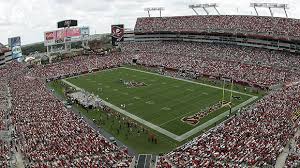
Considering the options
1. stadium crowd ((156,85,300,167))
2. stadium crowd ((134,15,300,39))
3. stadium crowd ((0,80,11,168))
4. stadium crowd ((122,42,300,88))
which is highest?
stadium crowd ((134,15,300,39))

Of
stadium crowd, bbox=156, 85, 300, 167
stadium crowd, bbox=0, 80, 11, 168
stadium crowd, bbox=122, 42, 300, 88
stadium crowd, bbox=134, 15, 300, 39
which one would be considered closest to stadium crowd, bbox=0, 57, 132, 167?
stadium crowd, bbox=0, 80, 11, 168

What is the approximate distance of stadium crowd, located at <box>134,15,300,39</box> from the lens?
3009 inches

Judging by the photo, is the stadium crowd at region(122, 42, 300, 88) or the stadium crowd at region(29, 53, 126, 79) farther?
the stadium crowd at region(29, 53, 126, 79)

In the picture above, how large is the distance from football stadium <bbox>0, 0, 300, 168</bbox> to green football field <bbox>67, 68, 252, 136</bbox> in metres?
0.15

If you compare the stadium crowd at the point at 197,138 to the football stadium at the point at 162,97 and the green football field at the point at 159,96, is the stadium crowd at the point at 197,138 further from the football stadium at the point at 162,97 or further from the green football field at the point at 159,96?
the green football field at the point at 159,96

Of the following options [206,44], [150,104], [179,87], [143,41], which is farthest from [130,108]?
[143,41]

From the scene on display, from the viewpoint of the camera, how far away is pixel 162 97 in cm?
5466

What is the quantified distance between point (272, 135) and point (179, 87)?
2789cm

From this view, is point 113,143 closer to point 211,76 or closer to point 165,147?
point 165,147

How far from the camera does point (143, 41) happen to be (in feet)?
344

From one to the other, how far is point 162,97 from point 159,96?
2.60 ft

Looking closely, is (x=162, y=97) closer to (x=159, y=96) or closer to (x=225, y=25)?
(x=159, y=96)

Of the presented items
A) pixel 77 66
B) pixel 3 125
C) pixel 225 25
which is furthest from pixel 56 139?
pixel 225 25

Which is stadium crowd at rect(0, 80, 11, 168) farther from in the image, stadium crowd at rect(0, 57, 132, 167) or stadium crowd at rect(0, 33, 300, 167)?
stadium crowd at rect(0, 33, 300, 167)
